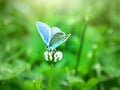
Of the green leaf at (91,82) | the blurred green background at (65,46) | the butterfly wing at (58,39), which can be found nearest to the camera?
the butterfly wing at (58,39)

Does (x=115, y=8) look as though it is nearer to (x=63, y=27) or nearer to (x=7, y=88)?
(x=63, y=27)

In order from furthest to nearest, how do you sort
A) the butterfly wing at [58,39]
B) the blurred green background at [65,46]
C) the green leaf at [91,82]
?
the blurred green background at [65,46]
the green leaf at [91,82]
the butterfly wing at [58,39]

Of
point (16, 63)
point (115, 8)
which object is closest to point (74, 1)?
point (115, 8)

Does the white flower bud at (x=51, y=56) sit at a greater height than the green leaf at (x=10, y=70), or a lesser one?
lesser

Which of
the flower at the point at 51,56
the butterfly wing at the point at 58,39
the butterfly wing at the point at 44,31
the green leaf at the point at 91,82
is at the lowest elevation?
the flower at the point at 51,56

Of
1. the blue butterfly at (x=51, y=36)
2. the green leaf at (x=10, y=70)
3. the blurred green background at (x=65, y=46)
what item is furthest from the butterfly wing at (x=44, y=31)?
the green leaf at (x=10, y=70)

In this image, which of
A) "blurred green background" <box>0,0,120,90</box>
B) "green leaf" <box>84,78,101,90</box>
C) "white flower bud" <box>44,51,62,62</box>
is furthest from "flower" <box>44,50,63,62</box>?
"green leaf" <box>84,78,101,90</box>

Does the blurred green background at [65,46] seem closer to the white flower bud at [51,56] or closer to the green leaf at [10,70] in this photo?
the green leaf at [10,70]

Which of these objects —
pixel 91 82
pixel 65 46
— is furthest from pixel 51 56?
pixel 65 46

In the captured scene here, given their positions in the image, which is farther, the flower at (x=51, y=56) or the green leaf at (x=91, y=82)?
the green leaf at (x=91, y=82)

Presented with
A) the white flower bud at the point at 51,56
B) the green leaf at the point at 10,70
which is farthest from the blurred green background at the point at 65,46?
the white flower bud at the point at 51,56

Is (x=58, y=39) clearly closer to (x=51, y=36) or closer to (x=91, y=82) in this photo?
(x=51, y=36)
